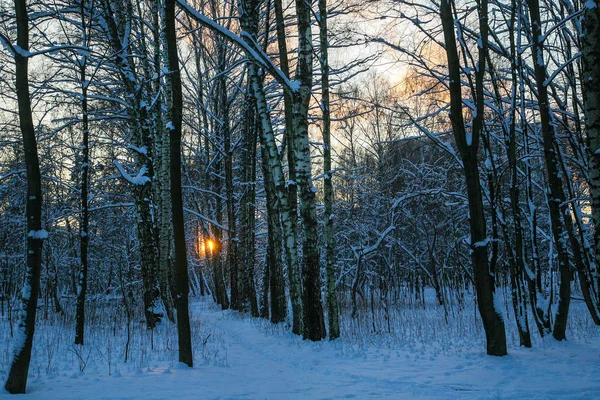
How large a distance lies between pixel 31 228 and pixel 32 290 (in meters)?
0.69

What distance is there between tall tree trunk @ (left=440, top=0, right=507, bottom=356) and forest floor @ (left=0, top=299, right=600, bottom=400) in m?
0.41

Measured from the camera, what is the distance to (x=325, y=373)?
590 centimetres

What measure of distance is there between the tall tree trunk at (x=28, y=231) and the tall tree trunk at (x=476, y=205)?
5.52 meters

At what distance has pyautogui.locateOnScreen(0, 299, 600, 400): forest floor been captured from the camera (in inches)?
173

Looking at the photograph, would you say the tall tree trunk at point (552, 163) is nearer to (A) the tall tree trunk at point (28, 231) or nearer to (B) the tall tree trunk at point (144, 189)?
(A) the tall tree trunk at point (28, 231)

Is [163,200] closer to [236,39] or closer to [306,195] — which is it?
[306,195]

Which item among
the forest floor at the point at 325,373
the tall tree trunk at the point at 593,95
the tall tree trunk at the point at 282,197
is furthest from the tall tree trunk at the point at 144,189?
the tall tree trunk at the point at 593,95

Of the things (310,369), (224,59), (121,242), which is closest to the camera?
(310,369)

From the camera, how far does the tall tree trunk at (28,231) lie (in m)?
4.27

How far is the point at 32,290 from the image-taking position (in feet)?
14.5

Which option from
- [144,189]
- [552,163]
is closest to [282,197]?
[144,189]

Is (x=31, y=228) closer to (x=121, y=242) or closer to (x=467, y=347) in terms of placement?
(x=467, y=347)

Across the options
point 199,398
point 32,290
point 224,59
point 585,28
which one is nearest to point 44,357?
point 32,290

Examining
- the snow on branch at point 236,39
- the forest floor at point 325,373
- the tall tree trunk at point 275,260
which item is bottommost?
the forest floor at point 325,373
